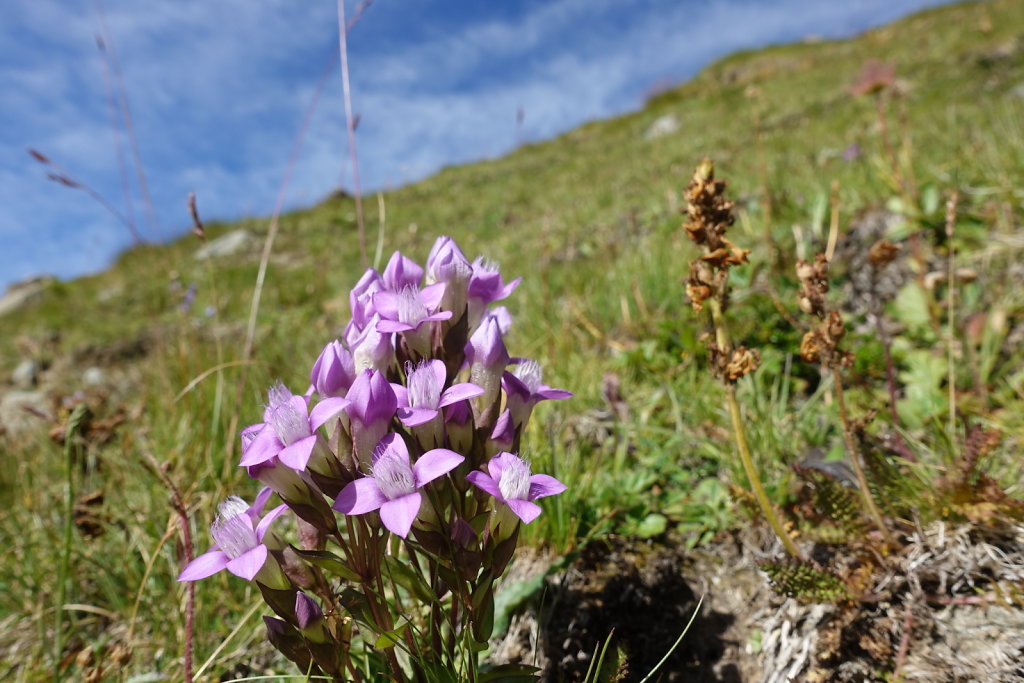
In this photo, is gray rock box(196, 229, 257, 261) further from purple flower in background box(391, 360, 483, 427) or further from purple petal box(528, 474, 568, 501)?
purple petal box(528, 474, 568, 501)

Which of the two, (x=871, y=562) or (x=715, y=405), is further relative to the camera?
(x=715, y=405)

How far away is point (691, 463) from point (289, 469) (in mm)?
1614

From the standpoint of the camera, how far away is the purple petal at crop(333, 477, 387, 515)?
0.94 meters

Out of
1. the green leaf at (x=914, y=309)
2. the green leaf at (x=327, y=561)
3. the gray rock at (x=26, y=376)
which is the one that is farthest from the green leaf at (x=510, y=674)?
the gray rock at (x=26, y=376)

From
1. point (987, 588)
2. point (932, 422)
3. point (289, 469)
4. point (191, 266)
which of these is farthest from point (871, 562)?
point (191, 266)

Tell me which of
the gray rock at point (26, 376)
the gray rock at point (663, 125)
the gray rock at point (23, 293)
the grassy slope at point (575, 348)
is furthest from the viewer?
the gray rock at point (663, 125)

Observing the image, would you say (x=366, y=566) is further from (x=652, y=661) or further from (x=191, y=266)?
(x=191, y=266)

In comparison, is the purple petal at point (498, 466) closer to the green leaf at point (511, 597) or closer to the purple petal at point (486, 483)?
the purple petal at point (486, 483)

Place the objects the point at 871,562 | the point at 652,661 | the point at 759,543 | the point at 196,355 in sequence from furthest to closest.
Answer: the point at 196,355
the point at 759,543
the point at 652,661
the point at 871,562

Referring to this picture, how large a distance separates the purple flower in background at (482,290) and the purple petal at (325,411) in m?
0.40

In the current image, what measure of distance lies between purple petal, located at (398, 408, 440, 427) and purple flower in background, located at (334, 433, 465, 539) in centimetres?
4

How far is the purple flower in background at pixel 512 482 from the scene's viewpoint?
984 mm

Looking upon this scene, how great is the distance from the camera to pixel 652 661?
1.70 m

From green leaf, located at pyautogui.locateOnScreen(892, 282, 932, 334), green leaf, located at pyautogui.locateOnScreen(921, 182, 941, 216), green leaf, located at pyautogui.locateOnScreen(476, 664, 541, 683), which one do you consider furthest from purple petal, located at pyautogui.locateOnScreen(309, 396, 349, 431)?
green leaf, located at pyautogui.locateOnScreen(921, 182, 941, 216)
